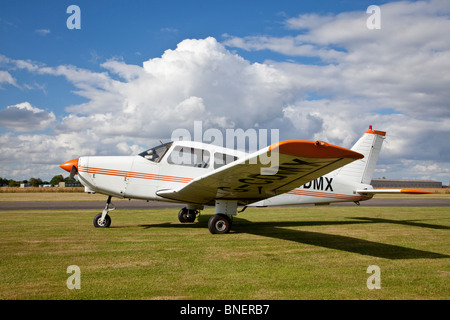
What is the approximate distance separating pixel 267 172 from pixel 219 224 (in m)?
2.58

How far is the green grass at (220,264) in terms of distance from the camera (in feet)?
12.1

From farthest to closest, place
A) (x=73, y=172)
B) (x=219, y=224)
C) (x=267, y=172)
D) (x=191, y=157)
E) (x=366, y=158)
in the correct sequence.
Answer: (x=366, y=158), (x=191, y=157), (x=73, y=172), (x=219, y=224), (x=267, y=172)

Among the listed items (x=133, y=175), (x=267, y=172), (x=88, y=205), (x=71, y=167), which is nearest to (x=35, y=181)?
(x=88, y=205)

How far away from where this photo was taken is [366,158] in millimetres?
11156

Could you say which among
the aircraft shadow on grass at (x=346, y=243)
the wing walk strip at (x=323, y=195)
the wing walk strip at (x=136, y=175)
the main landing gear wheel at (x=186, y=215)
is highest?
the wing walk strip at (x=136, y=175)

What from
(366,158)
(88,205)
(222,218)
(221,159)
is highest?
(366,158)

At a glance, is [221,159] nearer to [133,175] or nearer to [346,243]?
[133,175]

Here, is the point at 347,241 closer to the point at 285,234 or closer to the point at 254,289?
the point at 285,234

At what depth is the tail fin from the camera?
10992mm

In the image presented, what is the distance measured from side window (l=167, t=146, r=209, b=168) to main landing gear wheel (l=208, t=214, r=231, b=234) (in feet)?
4.96

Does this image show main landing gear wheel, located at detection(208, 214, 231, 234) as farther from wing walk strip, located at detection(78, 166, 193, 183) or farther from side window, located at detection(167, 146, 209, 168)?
side window, located at detection(167, 146, 209, 168)

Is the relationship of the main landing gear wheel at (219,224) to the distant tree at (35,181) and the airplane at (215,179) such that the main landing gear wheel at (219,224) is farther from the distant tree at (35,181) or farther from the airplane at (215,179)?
the distant tree at (35,181)

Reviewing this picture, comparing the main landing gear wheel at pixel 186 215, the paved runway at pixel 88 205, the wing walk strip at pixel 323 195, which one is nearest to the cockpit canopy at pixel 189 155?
the main landing gear wheel at pixel 186 215

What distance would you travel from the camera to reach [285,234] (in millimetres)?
8148
